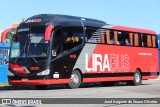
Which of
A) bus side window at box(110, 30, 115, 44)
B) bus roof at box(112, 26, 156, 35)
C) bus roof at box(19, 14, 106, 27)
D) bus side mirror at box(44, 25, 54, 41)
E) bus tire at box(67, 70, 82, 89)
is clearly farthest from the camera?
bus roof at box(112, 26, 156, 35)

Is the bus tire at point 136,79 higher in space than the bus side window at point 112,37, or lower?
lower

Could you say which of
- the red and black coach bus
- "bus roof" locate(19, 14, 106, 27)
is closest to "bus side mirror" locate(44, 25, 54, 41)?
the red and black coach bus

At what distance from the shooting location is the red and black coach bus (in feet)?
67.7

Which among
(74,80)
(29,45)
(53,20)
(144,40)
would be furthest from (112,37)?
(29,45)

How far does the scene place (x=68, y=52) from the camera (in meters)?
21.5

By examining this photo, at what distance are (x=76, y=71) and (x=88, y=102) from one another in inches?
307

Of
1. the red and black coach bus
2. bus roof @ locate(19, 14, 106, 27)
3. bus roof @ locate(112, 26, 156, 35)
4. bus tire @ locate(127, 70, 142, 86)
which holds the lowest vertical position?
bus tire @ locate(127, 70, 142, 86)

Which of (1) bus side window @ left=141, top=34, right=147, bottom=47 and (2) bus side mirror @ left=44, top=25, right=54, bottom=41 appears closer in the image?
(2) bus side mirror @ left=44, top=25, right=54, bottom=41

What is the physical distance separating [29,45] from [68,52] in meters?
1.91

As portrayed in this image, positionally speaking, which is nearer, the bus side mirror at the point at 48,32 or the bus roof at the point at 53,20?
the bus side mirror at the point at 48,32

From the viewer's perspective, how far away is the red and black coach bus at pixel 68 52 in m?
20.6

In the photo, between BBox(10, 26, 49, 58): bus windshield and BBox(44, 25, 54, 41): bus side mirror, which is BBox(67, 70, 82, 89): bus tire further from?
BBox(44, 25, 54, 41): bus side mirror

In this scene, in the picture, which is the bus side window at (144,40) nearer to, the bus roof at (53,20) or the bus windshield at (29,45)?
the bus roof at (53,20)

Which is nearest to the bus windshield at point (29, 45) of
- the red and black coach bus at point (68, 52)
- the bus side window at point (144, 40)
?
the red and black coach bus at point (68, 52)
